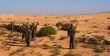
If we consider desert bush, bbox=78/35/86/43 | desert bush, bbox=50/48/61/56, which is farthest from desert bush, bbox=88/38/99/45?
desert bush, bbox=50/48/61/56

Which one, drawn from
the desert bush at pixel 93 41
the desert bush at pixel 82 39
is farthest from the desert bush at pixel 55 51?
the desert bush at pixel 93 41

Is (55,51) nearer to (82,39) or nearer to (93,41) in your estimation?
(82,39)

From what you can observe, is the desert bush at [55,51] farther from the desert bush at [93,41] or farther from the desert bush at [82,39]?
the desert bush at [93,41]

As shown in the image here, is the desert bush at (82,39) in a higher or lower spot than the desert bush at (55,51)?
higher

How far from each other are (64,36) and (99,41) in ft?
16.3

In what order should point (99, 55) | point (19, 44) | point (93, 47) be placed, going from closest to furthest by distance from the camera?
point (99, 55)
point (93, 47)
point (19, 44)

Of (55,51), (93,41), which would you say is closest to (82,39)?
(93,41)

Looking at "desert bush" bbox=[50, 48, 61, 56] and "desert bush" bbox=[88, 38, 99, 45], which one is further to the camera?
"desert bush" bbox=[88, 38, 99, 45]

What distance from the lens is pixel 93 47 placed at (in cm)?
3138

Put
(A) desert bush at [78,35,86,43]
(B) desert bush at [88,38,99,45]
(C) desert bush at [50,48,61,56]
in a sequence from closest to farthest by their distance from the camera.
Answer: (C) desert bush at [50,48,61,56] < (B) desert bush at [88,38,99,45] < (A) desert bush at [78,35,86,43]

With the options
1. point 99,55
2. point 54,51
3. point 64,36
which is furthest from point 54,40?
point 99,55

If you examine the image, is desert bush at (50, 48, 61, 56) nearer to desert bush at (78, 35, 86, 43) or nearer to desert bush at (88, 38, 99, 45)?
desert bush at (78, 35, 86, 43)

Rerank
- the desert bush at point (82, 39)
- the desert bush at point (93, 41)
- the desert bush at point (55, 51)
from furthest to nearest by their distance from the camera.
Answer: the desert bush at point (82, 39) < the desert bush at point (93, 41) < the desert bush at point (55, 51)

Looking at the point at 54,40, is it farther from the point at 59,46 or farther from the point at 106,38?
the point at 106,38
